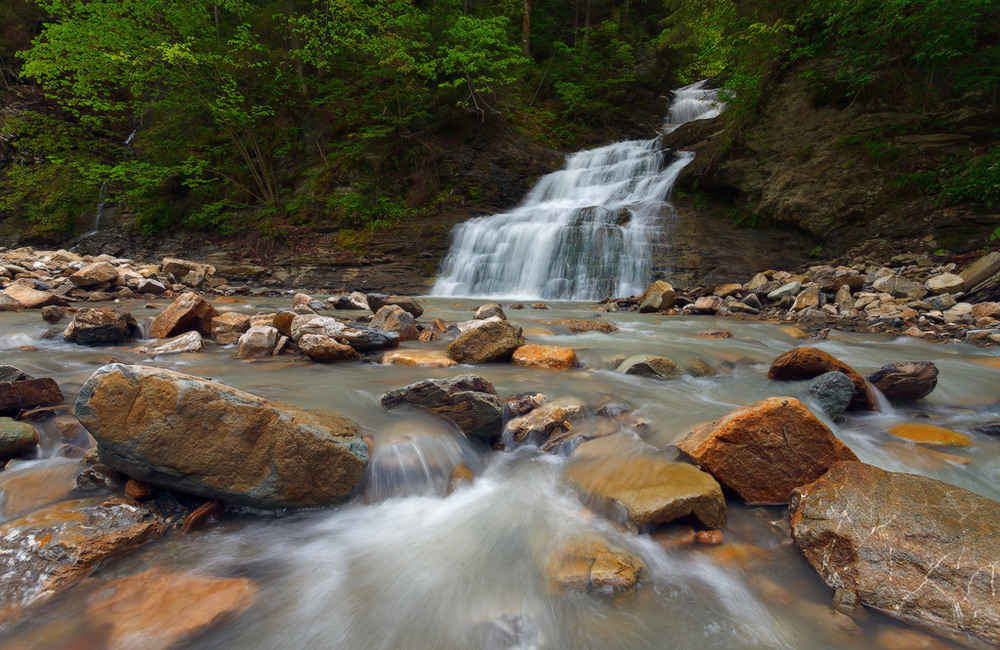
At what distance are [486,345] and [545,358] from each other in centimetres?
64

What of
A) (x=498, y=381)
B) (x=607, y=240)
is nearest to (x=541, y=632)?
(x=498, y=381)

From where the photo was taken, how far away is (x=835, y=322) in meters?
7.51

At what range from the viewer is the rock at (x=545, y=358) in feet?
15.3

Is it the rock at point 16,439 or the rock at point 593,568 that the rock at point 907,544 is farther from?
the rock at point 16,439

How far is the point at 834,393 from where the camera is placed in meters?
3.49

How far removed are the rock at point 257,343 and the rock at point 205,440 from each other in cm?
269

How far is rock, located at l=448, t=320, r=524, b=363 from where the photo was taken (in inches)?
187

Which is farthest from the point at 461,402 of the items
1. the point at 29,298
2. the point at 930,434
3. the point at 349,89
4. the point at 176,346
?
the point at 349,89

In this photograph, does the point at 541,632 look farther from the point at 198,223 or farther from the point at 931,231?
the point at 198,223

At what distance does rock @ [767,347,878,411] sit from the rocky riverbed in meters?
0.02

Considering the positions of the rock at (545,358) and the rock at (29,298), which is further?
the rock at (29,298)

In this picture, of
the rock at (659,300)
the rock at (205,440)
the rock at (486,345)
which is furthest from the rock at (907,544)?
the rock at (659,300)

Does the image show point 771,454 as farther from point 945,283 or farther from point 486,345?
point 945,283

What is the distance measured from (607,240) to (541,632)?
444 inches
